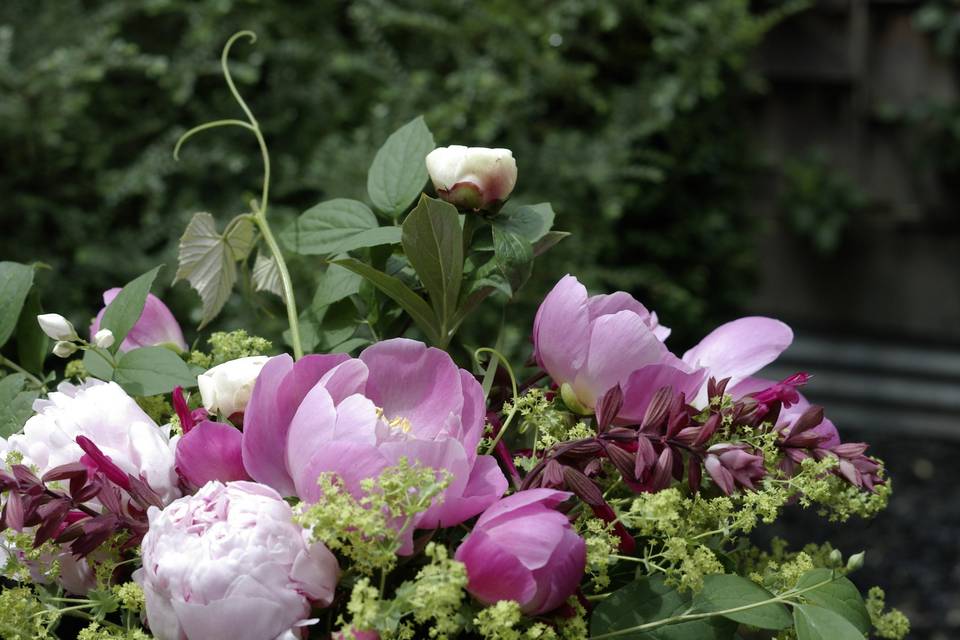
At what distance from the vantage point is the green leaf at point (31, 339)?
0.62 metres

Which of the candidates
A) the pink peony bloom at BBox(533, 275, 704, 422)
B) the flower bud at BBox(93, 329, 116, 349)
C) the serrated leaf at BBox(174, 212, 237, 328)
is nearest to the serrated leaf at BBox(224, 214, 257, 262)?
the serrated leaf at BBox(174, 212, 237, 328)

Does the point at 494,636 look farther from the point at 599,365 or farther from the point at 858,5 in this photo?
the point at 858,5

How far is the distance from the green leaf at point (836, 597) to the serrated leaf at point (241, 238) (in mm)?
370

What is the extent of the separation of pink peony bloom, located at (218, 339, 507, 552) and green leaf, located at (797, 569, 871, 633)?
0.48 feet

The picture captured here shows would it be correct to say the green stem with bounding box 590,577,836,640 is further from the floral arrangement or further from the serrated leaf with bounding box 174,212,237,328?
the serrated leaf with bounding box 174,212,237,328

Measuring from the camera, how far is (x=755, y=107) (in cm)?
334

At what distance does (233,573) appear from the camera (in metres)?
0.42

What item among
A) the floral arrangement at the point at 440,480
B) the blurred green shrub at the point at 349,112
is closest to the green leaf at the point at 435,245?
the floral arrangement at the point at 440,480

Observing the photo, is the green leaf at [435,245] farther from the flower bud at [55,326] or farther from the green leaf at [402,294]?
the flower bud at [55,326]

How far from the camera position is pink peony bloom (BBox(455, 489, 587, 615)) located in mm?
420

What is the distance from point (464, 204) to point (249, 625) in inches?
9.3

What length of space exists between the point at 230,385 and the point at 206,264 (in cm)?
16

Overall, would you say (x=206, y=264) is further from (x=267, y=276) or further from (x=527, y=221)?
(x=527, y=221)

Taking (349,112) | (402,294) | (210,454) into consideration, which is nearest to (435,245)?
(402,294)
